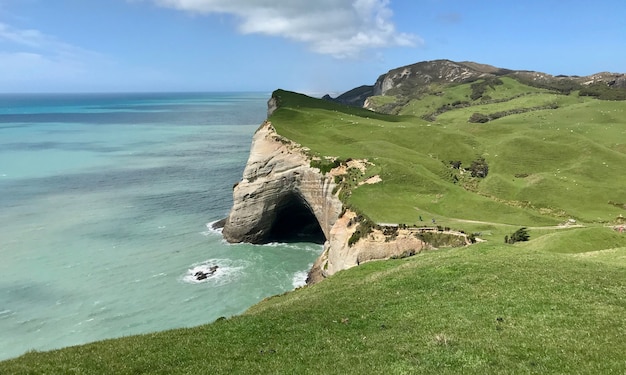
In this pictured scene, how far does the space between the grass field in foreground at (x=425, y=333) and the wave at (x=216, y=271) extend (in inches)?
1215

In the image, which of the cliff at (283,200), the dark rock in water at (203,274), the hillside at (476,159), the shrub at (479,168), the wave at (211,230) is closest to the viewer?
the hillside at (476,159)

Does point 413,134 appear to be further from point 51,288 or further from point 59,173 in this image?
point 59,173

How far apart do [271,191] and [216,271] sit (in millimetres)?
15265

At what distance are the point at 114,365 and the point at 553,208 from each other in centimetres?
5543

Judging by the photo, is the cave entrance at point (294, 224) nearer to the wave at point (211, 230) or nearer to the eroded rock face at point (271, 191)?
the eroded rock face at point (271, 191)

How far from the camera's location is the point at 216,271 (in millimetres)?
55406

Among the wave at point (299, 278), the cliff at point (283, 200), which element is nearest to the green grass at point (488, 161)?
the cliff at point (283, 200)

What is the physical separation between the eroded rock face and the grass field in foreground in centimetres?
3781

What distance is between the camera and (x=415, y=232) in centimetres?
4253

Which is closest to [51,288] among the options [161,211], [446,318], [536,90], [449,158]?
[161,211]

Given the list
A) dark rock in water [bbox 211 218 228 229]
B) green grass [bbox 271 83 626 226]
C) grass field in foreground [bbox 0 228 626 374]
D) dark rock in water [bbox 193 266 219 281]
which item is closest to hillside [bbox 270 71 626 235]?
green grass [bbox 271 83 626 226]

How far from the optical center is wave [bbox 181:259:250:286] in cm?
5266

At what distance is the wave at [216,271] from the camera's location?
5266cm

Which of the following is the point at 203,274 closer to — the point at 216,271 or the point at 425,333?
the point at 216,271
